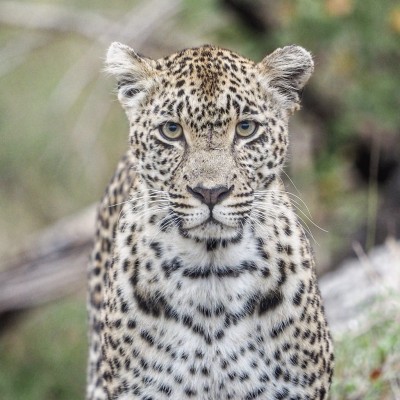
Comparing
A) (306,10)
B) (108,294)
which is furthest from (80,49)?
(108,294)

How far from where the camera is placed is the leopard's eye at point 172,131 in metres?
6.18

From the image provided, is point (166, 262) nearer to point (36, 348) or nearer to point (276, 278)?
point (276, 278)

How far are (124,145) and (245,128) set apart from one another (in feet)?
36.1

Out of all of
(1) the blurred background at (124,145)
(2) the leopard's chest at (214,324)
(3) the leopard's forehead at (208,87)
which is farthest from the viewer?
(1) the blurred background at (124,145)

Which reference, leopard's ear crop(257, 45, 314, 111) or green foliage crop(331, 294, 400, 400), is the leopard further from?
green foliage crop(331, 294, 400, 400)

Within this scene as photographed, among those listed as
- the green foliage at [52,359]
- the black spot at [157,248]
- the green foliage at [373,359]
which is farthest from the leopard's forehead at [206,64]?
the green foliage at [52,359]

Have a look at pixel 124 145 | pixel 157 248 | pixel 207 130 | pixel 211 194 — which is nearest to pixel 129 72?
pixel 207 130

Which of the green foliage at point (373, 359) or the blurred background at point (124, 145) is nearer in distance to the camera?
the green foliage at point (373, 359)

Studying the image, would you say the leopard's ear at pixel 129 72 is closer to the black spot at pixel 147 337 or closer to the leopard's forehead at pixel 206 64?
the leopard's forehead at pixel 206 64

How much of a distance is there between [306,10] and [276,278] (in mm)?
6521

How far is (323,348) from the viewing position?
662 centimetres

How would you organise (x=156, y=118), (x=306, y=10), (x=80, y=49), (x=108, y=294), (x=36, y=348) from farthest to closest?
(x=80, y=49)
(x=36, y=348)
(x=306, y=10)
(x=108, y=294)
(x=156, y=118)

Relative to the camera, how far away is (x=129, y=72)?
6.63 metres

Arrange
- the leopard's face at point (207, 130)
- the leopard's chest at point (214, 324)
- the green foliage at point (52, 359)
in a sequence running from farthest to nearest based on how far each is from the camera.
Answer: the green foliage at point (52, 359), the leopard's chest at point (214, 324), the leopard's face at point (207, 130)
